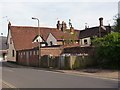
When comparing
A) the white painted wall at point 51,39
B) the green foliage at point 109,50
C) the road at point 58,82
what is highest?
the white painted wall at point 51,39

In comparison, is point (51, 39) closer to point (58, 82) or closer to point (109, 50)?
point (109, 50)

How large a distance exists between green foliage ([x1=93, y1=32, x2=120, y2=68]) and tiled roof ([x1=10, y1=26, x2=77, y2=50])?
30985 millimetres

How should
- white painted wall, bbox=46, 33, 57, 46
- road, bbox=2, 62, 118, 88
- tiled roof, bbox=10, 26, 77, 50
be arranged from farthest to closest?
1. tiled roof, bbox=10, 26, 77, 50
2. white painted wall, bbox=46, 33, 57, 46
3. road, bbox=2, 62, 118, 88

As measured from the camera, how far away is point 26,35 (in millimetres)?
67562

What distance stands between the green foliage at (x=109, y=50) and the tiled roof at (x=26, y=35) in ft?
102

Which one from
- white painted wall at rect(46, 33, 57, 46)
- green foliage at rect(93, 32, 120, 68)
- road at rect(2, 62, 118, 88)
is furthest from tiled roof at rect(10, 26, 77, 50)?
road at rect(2, 62, 118, 88)

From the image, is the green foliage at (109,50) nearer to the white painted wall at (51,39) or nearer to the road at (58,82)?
the road at (58,82)

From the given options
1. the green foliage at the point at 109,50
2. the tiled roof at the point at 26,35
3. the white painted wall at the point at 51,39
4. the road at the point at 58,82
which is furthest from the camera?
the tiled roof at the point at 26,35

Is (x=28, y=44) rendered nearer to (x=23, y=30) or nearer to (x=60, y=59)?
(x=23, y=30)

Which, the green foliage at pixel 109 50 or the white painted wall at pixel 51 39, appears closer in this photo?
the green foliage at pixel 109 50

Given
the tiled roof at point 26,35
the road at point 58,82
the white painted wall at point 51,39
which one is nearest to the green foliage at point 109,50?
the road at point 58,82

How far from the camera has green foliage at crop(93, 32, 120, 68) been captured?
3138cm

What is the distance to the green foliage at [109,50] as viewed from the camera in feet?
103

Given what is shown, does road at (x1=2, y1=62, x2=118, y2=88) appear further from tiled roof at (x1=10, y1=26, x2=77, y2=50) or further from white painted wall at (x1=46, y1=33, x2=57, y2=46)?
tiled roof at (x1=10, y1=26, x2=77, y2=50)
